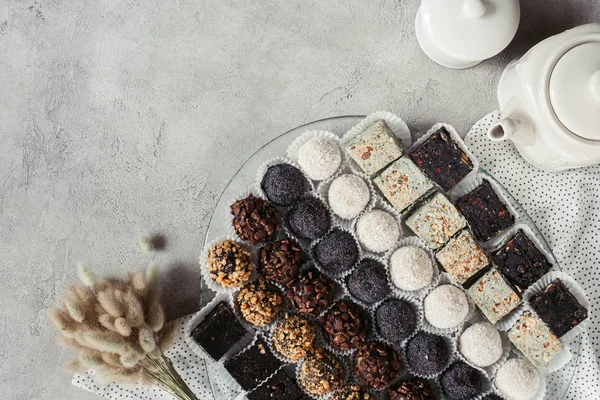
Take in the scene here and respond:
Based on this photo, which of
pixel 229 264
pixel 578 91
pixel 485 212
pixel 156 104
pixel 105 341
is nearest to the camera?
pixel 578 91

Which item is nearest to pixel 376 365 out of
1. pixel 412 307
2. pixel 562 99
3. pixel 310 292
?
pixel 412 307

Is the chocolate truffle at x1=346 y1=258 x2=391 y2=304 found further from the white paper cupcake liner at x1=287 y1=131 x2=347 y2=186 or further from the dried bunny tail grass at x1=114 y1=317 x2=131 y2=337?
the dried bunny tail grass at x1=114 y1=317 x2=131 y2=337

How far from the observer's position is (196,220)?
2879mm

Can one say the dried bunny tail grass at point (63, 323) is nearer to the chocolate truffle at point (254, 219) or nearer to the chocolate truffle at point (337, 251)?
the chocolate truffle at point (254, 219)

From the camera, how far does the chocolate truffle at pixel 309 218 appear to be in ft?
8.32

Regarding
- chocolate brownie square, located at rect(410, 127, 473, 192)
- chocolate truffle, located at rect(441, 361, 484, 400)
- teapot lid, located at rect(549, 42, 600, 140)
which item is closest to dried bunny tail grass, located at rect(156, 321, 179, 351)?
chocolate truffle, located at rect(441, 361, 484, 400)

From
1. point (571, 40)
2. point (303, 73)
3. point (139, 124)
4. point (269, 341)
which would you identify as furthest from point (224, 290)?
point (571, 40)

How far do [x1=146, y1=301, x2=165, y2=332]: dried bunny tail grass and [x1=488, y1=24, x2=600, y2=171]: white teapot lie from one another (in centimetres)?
170

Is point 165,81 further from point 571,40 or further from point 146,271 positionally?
point 571,40

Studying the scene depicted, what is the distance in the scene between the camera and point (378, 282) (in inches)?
99.1

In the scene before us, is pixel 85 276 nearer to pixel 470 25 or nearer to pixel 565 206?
pixel 470 25

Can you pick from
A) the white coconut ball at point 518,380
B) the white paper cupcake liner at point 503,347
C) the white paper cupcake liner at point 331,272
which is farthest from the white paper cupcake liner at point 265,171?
the white coconut ball at point 518,380

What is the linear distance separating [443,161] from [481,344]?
860 millimetres

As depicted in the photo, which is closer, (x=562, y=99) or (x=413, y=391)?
(x=562, y=99)
